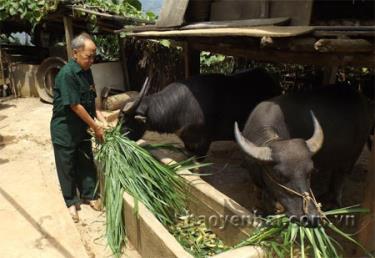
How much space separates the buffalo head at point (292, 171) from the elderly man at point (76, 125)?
1.91 m

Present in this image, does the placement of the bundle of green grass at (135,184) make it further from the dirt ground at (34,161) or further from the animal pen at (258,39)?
the dirt ground at (34,161)

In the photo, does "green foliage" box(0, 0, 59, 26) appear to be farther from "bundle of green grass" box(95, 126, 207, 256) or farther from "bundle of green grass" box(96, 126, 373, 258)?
"bundle of green grass" box(95, 126, 207, 256)

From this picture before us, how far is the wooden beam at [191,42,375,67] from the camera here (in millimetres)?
3277

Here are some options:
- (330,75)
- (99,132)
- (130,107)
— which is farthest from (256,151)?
(330,75)

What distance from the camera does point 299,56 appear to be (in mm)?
4180

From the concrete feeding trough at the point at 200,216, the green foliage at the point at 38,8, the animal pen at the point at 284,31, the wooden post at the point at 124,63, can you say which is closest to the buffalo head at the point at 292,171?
the concrete feeding trough at the point at 200,216

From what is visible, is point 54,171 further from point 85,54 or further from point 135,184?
point 85,54

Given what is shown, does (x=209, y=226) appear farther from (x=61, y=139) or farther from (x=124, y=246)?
(x=61, y=139)

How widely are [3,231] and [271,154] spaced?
3155mm

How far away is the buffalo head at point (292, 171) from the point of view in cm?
311

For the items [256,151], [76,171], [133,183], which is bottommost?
[76,171]

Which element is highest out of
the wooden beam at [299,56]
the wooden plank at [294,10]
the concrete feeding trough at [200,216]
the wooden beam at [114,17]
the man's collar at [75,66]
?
the wooden beam at [114,17]

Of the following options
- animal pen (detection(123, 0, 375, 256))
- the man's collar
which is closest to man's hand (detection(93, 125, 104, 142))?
the man's collar

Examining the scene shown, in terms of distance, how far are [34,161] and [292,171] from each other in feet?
16.9
